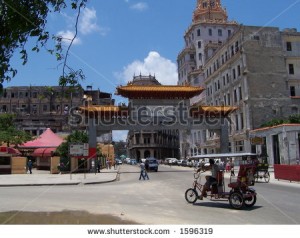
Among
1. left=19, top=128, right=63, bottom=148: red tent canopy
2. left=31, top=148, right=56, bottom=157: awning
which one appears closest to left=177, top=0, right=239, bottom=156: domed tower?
left=19, top=128, right=63, bottom=148: red tent canopy

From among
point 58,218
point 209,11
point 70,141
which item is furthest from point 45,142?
point 209,11

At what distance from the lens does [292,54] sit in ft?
178

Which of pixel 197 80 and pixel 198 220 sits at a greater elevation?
pixel 197 80

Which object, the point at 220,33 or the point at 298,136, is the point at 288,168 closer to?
the point at 298,136

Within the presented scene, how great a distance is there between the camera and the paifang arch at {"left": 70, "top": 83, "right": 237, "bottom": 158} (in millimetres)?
46062

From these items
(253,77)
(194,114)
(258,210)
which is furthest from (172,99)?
(258,210)

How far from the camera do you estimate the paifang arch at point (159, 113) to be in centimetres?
4606

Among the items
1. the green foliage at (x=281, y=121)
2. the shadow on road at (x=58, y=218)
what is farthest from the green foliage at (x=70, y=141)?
the shadow on road at (x=58, y=218)

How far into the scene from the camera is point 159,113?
4784 cm

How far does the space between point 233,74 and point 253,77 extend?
514 cm

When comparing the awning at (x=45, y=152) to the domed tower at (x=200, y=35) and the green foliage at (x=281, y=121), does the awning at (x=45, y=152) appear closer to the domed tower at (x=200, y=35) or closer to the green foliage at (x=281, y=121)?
the green foliage at (x=281, y=121)

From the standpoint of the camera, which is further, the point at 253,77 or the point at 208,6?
the point at 208,6

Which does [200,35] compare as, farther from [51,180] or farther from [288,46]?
[51,180]

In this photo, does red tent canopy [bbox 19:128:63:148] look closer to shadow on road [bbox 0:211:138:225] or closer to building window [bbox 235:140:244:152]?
building window [bbox 235:140:244:152]
